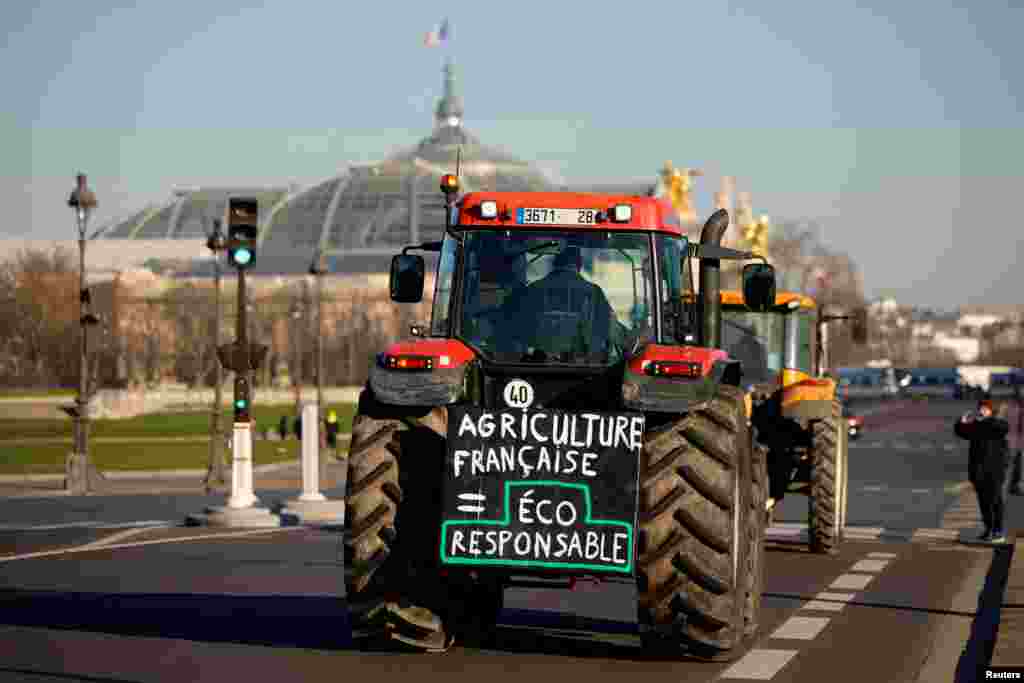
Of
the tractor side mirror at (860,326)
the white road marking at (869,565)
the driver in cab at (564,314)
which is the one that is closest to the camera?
the driver in cab at (564,314)

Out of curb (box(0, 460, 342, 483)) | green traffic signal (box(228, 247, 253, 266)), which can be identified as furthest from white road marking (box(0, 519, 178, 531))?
curb (box(0, 460, 342, 483))

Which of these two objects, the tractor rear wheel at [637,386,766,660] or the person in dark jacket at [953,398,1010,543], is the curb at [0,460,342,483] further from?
the tractor rear wheel at [637,386,766,660]

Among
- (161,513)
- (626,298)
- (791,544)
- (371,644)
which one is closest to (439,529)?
(371,644)

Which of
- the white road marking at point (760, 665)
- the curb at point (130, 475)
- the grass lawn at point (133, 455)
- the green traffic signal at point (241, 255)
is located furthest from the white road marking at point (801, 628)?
the grass lawn at point (133, 455)

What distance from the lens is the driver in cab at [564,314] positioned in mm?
12383

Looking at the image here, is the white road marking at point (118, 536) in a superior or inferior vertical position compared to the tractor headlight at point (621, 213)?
inferior

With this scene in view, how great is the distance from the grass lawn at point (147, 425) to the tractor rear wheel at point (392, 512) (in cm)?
5336

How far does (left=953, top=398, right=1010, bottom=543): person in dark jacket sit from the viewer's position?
25.3 m

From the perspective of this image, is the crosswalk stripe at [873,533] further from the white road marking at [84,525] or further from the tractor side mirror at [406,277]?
the tractor side mirror at [406,277]

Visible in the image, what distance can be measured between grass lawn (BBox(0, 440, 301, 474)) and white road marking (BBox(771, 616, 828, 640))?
3468 cm

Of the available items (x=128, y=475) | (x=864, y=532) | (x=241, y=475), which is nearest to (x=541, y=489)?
(x=864, y=532)

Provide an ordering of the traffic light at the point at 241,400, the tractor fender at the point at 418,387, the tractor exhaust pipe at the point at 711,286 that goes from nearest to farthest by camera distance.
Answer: the tractor fender at the point at 418,387
the tractor exhaust pipe at the point at 711,286
the traffic light at the point at 241,400

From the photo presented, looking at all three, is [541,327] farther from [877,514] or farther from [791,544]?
[877,514]

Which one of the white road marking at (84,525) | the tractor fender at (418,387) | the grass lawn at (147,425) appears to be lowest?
the grass lawn at (147,425)
